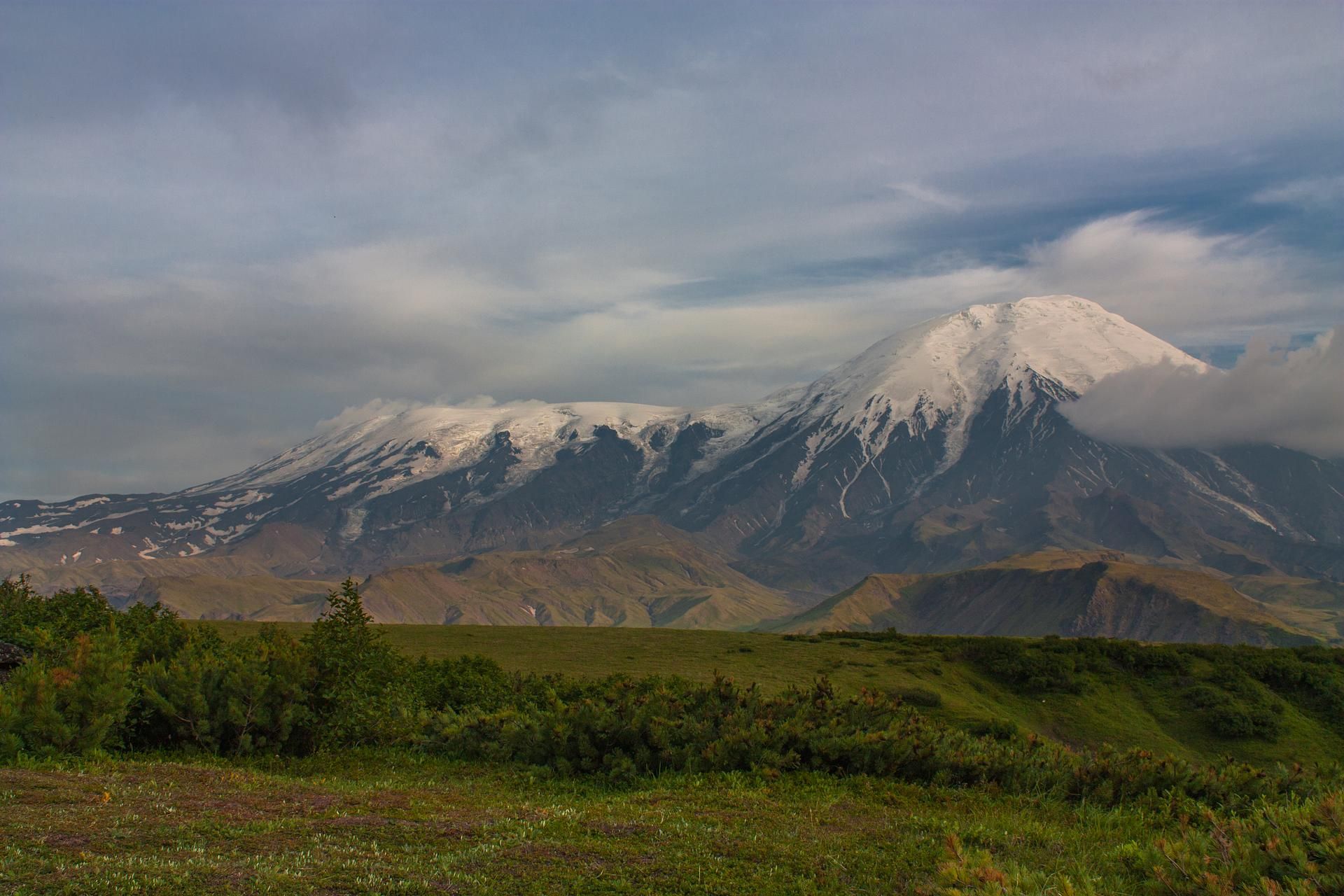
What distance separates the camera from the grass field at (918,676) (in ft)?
172

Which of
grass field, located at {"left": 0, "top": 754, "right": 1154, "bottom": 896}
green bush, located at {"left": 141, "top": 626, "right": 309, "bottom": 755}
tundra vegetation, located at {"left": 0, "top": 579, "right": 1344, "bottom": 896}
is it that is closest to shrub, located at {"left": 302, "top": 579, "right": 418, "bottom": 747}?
tundra vegetation, located at {"left": 0, "top": 579, "right": 1344, "bottom": 896}

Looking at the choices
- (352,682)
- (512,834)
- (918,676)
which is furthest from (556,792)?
(918,676)

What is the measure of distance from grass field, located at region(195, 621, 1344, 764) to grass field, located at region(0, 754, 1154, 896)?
27178 millimetres

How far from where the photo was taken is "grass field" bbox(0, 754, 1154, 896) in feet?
44.9

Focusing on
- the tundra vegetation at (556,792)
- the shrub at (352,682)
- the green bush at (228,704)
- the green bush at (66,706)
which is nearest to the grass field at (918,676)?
the shrub at (352,682)

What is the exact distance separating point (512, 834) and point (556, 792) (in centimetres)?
542

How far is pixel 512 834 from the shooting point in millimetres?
16656

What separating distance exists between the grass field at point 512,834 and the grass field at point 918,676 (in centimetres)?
2718

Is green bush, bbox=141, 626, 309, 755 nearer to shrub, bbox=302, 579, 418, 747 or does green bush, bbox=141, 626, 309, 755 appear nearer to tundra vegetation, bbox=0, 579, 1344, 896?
tundra vegetation, bbox=0, 579, 1344, 896

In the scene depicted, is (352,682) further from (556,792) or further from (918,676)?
(918,676)

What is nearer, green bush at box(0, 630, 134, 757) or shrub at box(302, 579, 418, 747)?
green bush at box(0, 630, 134, 757)

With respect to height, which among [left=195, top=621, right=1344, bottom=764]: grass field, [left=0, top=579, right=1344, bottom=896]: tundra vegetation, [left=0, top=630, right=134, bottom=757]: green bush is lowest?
[left=195, top=621, right=1344, bottom=764]: grass field

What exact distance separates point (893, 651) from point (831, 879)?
55.9m

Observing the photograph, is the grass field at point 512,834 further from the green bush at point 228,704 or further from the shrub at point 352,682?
the shrub at point 352,682
